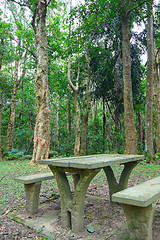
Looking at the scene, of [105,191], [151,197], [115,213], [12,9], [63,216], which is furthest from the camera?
[12,9]

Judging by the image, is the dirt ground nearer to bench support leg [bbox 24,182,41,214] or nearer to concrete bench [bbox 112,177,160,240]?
bench support leg [bbox 24,182,41,214]

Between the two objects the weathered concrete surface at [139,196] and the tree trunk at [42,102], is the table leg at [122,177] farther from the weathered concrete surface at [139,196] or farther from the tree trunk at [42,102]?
the tree trunk at [42,102]

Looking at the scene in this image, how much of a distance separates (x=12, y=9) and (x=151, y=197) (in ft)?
51.9

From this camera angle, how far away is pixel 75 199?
2.27 m

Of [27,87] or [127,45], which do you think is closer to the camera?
[127,45]

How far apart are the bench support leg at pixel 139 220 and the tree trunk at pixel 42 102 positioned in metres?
5.75

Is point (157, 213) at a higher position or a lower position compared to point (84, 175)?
lower

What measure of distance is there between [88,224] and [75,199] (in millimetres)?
433

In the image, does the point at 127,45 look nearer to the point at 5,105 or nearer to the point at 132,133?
the point at 132,133

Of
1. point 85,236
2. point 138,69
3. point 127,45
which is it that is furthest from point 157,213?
point 138,69

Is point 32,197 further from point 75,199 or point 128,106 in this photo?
point 128,106

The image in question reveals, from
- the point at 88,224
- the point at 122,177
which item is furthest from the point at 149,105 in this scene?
the point at 88,224

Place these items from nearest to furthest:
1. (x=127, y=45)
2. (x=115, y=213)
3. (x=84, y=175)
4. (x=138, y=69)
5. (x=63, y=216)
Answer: (x=84, y=175)
(x=63, y=216)
(x=115, y=213)
(x=127, y=45)
(x=138, y=69)

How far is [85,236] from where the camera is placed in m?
2.10
